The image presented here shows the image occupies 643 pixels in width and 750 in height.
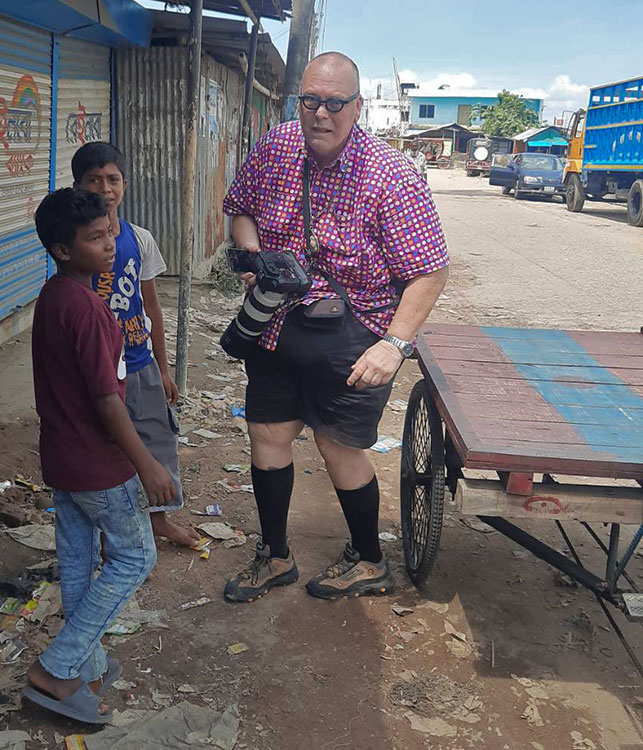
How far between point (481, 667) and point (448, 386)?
1.06 meters

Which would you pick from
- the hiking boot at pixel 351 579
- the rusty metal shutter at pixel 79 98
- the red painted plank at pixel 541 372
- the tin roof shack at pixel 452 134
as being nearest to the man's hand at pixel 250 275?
the red painted plank at pixel 541 372

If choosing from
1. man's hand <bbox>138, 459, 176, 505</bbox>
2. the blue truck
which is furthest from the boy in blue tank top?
the blue truck

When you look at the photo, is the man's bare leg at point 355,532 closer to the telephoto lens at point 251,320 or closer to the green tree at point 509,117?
the telephoto lens at point 251,320

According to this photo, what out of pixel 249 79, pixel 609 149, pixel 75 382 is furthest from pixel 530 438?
pixel 609 149

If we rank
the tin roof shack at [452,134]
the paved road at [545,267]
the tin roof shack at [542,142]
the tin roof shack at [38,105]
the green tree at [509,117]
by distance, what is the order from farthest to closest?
the tin roof shack at [452,134] → the green tree at [509,117] → the tin roof shack at [542,142] → the paved road at [545,267] → the tin roof shack at [38,105]

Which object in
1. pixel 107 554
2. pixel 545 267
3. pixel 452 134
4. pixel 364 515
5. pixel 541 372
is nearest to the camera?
pixel 107 554

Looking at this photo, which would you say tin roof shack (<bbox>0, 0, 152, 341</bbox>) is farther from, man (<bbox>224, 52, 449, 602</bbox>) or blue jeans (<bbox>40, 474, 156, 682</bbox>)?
blue jeans (<bbox>40, 474, 156, 682</bbox>)

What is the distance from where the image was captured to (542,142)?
149ft

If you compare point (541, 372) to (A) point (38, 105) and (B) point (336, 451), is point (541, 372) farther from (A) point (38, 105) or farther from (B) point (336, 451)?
(A) point (38, 105)

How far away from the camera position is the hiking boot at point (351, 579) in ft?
10.9

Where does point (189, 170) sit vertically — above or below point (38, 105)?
below

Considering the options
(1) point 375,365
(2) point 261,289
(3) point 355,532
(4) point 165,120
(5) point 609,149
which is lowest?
(3) point 355,532

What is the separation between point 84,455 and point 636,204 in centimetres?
2040

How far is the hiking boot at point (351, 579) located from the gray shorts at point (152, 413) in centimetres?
72
